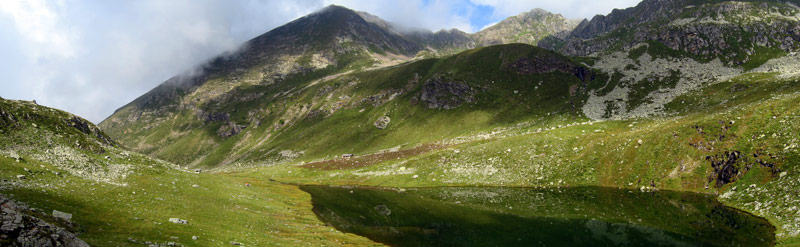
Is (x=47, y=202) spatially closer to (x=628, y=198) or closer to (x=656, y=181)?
(x=628, y=198)

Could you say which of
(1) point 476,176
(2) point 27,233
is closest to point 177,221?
(2) point 27,233

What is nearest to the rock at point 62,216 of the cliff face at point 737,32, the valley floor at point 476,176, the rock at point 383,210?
the valley floor at point 476,176

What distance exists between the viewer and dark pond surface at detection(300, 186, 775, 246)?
137 feet

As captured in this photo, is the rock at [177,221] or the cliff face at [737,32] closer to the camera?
the rock at [177,221]

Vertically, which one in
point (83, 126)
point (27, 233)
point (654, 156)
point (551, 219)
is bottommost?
point (551, 219)

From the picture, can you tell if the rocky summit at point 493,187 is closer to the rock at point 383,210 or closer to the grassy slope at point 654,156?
the rock at point 383,210

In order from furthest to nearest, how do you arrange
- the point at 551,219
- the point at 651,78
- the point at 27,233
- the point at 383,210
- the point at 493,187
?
the point at 651,78 < the point at 493,187 < the point at 383,210 < the point at 551,219 < the point at 27,233

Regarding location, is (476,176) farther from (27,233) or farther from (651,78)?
(651,78)

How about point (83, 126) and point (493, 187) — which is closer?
point (83, 126)

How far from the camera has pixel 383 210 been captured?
2594 inches

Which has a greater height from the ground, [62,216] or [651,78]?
[651,78]

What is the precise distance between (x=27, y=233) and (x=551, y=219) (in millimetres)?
55145

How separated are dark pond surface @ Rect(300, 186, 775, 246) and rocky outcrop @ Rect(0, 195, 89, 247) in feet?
105

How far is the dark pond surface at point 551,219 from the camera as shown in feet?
137
